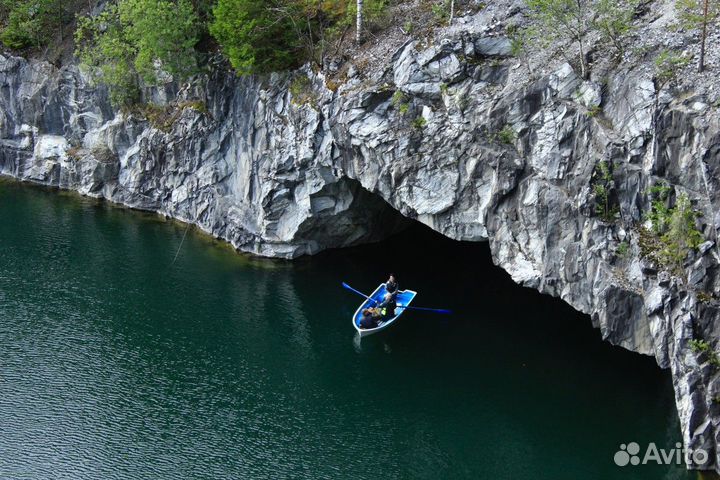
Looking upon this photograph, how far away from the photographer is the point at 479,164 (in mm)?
29031

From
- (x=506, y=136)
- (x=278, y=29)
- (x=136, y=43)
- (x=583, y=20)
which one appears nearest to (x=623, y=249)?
(x=506, y=136)

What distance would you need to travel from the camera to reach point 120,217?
151 ft

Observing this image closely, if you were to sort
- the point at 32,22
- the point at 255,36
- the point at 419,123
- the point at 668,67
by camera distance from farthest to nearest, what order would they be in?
1. the point at 32,22
2. the point at 255,36
3. the point at 419,123
4. the point at 668,67

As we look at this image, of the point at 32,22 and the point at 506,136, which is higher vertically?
the point at 32,22

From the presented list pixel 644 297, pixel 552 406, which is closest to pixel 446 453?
pixel 552 406

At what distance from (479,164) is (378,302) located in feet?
29.7

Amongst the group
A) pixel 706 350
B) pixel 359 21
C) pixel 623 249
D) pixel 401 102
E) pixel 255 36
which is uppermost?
pixel 359 21

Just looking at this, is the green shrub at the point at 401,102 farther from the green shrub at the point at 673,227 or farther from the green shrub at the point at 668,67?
the green shrub at the point at 673,227

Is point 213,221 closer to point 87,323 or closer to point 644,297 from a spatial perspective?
point 87,323

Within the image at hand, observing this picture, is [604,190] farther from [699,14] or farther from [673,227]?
[699,14]

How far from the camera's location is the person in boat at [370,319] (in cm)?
3209

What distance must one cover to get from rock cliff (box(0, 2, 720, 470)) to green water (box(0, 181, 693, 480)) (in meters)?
3.40

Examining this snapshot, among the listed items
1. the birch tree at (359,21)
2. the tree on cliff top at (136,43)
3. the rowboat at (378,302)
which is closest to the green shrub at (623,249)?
the rowboat at (378,302)

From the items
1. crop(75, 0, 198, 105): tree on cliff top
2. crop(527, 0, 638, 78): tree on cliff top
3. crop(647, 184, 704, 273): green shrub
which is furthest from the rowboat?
crop(75, 0, 198, 105): tree on cliff top
